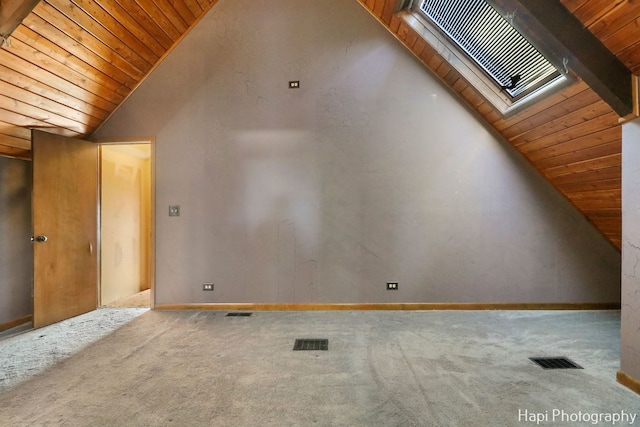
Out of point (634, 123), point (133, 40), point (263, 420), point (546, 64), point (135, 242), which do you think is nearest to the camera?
point (263, 420)

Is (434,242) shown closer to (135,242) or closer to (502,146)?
(502,146)

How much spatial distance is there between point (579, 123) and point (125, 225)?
559cm

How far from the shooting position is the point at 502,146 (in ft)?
11.3

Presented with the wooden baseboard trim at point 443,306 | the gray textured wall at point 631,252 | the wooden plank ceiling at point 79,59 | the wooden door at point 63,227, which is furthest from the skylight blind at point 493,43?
the wooden door at point 63,227

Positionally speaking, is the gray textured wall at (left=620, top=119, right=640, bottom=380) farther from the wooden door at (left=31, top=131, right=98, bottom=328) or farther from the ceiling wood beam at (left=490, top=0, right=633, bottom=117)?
the wooden door at (left=31, top=131, right=98, bottom=328)

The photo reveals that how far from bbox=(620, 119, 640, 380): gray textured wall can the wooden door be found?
16.5ft

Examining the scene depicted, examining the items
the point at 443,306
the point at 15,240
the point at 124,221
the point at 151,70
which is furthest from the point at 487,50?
the point at 15,240

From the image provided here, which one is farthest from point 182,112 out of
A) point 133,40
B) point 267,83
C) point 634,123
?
point 634,123

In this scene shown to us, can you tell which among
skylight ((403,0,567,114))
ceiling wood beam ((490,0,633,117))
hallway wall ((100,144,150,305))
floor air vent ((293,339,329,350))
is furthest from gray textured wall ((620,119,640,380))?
hallway wall ((100,144,150,305))

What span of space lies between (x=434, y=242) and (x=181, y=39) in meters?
3.92

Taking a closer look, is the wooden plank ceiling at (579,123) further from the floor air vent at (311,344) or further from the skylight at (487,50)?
the floor air vent at (311,344)

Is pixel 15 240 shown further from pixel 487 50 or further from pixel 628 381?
pixel 628 381

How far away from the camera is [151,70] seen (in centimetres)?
347

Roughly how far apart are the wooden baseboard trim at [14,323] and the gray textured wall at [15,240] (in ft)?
0.10
